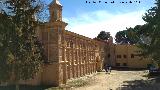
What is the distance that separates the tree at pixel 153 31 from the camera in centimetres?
4002

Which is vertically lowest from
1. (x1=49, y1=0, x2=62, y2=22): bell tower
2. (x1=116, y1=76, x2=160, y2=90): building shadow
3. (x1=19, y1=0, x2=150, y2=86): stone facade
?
(x1=116, y1=76, x2=160, y2=90): building shadow

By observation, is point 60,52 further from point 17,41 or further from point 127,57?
point 127,57

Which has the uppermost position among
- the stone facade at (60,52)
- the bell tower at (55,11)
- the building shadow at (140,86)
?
the bell tower at (55,11)

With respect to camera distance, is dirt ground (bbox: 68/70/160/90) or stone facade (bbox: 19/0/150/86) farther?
stone facade (bbox: 19/0/150/86)

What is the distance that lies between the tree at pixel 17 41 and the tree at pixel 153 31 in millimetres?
17028

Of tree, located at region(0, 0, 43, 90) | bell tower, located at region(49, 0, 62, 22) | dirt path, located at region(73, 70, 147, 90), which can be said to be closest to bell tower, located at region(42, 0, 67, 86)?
bell tower, located at region(49, 0, 62, 22)

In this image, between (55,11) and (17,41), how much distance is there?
43.2 ft

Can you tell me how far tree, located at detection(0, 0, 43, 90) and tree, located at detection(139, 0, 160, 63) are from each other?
17.0 meters

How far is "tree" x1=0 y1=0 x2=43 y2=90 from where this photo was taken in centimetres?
2656

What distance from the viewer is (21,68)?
2722cm

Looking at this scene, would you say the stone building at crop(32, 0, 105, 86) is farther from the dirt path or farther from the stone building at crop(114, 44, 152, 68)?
the stone building at crop(114, 44, 152, 68)

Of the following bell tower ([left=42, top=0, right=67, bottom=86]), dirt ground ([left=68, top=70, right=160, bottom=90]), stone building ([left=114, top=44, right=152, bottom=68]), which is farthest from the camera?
stone building ([left=114, top=44, right=152, bottom=68])

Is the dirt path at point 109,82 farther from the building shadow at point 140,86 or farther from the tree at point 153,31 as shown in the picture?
the tree at point 153,31

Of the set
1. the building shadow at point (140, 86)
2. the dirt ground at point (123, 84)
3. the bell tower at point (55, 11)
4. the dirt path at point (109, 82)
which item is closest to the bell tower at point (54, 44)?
the bell tower at point (55, 11)
